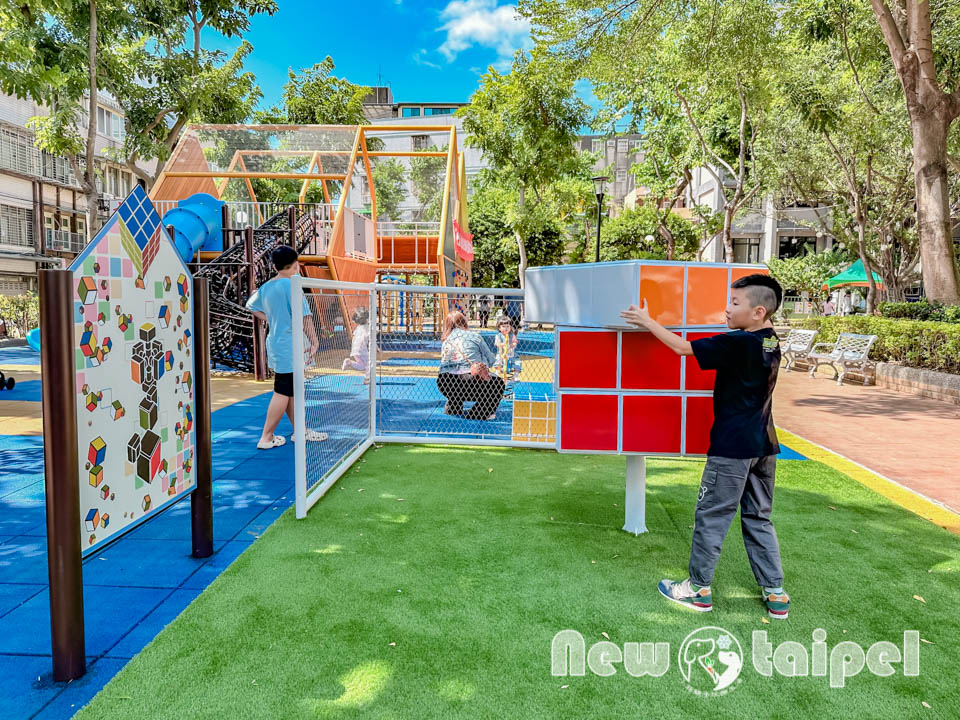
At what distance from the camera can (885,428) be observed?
807 cm

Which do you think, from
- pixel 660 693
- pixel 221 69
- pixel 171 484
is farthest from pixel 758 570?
pixel 221 69

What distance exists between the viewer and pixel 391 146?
56.6 metres

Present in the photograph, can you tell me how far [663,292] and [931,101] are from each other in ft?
38.8

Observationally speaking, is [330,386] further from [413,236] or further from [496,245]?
[496,245]

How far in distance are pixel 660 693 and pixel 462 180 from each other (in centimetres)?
1723

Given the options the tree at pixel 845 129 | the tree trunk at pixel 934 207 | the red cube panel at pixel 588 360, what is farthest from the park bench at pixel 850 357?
the red cube panel at pixel 588 360

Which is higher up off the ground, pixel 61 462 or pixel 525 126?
pixel 525 126

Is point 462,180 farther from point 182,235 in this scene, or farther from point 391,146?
point 391,146

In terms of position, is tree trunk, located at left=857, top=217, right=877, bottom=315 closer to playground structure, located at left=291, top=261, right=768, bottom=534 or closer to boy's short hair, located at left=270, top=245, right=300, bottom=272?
playground structure, located at left=291, top=261, right=768, bottom=534

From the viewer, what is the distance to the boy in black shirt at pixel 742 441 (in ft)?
9.83

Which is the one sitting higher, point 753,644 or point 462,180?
point 462,180

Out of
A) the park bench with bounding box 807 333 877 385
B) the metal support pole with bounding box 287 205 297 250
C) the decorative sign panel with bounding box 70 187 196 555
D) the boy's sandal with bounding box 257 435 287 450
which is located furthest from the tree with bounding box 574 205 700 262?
the decorative sign panel with bounding box 70 187 196 555

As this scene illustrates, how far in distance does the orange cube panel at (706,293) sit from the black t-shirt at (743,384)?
438 millimetres

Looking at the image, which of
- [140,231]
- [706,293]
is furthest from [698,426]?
[140,231]
